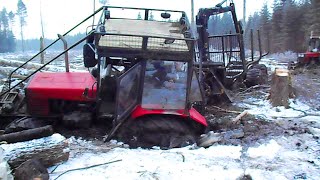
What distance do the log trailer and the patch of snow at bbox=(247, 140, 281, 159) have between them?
0.98 metres

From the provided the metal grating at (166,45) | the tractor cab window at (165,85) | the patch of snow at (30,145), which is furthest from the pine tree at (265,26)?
the patch of snow at (30,145)

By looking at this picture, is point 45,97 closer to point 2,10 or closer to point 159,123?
point 159,123

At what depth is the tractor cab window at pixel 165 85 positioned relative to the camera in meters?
5.95

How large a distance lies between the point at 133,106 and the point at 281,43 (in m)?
49.0

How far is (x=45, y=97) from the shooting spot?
6555mm

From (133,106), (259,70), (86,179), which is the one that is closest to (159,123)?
(133,106)

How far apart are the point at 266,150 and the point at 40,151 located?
3365 mm

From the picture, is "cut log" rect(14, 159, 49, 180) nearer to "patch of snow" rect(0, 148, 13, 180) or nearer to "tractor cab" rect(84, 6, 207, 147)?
"patch of snow" rect(0, 148, 13, 180)

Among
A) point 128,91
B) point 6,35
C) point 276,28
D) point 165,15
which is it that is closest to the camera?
point 128,91

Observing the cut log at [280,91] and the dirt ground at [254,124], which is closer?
the dirt ground at [254,124]

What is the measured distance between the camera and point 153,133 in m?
6.00

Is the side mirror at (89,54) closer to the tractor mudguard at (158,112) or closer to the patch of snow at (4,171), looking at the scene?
the tractor mudguard at (158,112)

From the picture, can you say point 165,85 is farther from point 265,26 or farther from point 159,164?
point 265,26

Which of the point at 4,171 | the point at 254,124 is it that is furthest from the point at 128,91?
the point at 254,124
